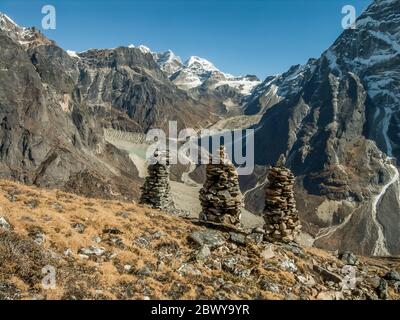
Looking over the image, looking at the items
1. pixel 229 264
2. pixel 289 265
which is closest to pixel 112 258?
pixel 229 264

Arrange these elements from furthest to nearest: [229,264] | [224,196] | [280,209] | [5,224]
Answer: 1. [224,196]
2. [280,209]
3. [229,264]
4. [5,224]

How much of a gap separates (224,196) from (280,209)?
539 cm

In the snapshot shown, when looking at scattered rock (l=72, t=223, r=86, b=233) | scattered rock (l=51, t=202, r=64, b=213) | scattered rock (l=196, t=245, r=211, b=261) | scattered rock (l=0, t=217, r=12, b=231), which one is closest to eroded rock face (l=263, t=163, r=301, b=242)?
scattered rock (l=196, t=245, r=211, b=261)

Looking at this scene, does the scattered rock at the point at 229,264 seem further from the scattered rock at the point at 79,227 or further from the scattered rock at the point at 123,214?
the scattered rock at the point at 79,227

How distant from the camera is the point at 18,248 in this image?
69.5 feet

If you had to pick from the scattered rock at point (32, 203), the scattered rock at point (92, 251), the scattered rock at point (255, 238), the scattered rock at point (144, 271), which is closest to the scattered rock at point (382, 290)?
the scattered rock at point (255, 238)

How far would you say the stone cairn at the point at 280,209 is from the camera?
1415 inches

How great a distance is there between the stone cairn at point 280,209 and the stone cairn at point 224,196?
3181 millimetres

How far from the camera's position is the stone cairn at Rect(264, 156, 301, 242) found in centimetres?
3594

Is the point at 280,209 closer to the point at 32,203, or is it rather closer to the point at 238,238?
the point at 238,238

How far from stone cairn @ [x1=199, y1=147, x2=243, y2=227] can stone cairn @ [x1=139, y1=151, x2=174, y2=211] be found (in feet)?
48.3

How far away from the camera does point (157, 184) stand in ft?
176
